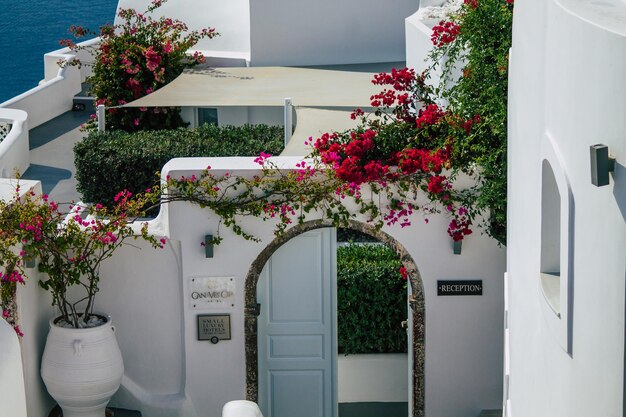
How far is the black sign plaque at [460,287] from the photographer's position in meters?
12.5

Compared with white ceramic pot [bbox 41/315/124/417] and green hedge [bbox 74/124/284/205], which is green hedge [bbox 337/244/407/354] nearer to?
green hedge [bbox 74/124/284/205]

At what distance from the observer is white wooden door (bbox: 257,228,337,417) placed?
524 inches

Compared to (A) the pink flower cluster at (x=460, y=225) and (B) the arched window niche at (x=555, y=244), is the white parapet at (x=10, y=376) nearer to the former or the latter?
(B) the arched window niche at (x=555, y=244)

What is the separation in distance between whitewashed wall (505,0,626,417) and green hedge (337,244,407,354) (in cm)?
732

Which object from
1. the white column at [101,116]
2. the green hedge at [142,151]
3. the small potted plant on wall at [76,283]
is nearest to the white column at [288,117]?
the green hedge at [142,151]

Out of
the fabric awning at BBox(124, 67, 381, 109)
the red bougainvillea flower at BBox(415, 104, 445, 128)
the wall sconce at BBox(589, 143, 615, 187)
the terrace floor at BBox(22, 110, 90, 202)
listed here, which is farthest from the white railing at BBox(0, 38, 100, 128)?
the wall sconce at BBox(589, 143, 615, 187)

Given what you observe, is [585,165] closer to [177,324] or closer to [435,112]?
[435,112]

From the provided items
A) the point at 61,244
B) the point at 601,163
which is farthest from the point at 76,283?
the point at 601,163

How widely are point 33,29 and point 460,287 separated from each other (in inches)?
2824

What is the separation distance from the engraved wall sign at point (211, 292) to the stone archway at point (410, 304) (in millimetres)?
183

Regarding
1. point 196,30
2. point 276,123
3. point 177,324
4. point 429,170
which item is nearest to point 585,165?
point 429,170

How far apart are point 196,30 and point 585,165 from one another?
2080 cm

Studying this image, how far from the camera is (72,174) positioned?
73.1ft

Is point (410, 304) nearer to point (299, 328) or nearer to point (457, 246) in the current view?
point (457, 246)
